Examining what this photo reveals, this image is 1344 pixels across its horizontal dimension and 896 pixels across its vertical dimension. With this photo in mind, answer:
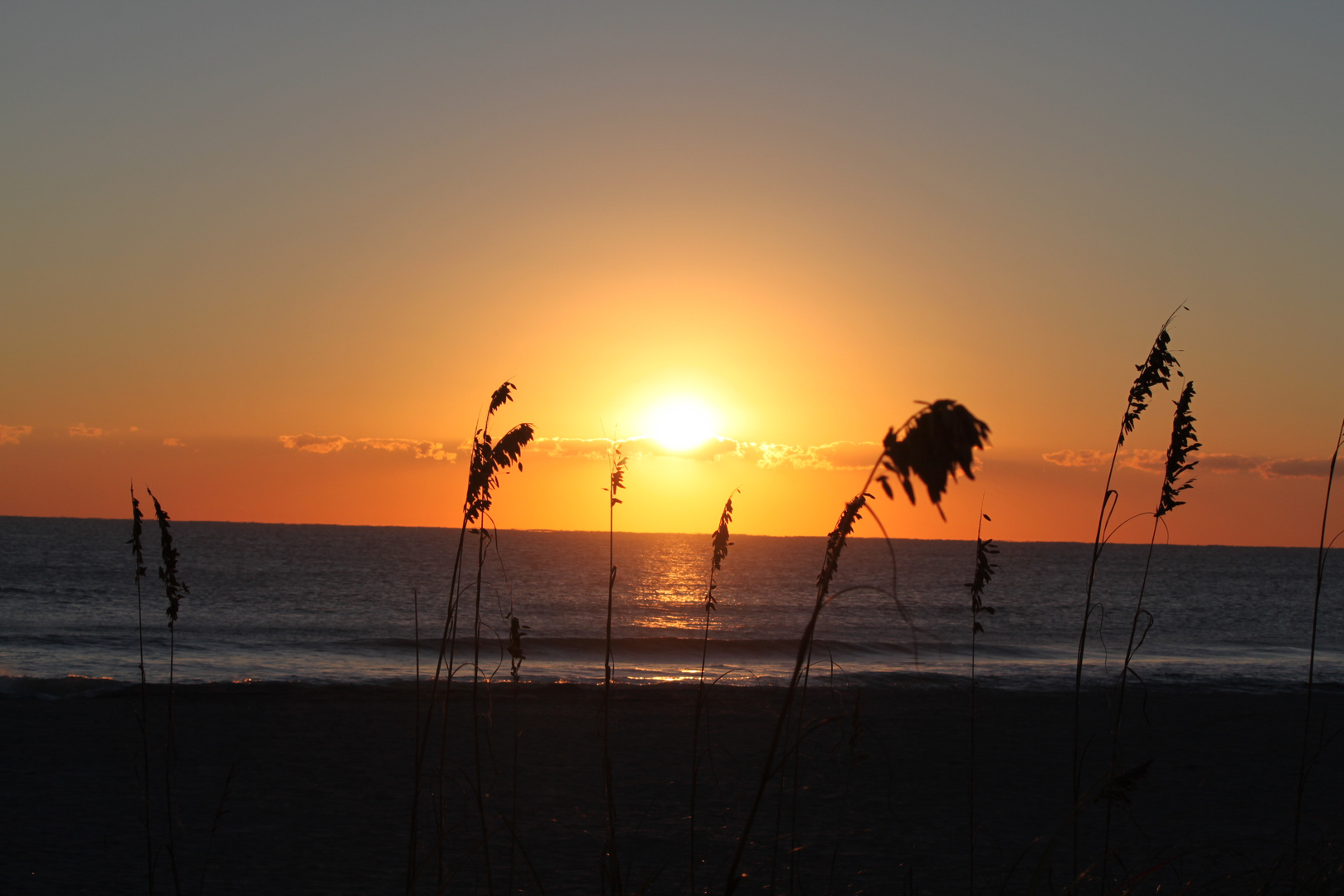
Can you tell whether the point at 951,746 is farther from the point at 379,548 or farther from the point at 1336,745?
the point at 379,548

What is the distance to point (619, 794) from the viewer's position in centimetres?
1113

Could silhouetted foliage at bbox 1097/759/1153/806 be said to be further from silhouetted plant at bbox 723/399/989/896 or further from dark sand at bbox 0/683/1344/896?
silhouetted plant at bbox 723/399/989/896

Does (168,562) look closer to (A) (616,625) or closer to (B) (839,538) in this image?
(B) (839,538)

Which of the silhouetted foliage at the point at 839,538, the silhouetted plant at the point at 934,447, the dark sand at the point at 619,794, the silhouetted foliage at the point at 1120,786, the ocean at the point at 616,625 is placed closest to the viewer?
the silhouetted plant at the point at 934,447

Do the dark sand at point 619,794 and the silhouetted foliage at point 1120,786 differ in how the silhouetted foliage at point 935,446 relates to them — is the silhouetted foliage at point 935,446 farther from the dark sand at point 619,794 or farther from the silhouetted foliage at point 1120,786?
the dark sand at point 619,794

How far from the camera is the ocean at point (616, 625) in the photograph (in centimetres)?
2372

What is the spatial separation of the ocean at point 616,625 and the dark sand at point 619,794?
1.68m

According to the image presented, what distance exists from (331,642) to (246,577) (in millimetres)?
38080

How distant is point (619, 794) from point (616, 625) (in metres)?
30.7

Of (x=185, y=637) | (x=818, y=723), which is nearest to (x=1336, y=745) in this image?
(x=818, y=723)

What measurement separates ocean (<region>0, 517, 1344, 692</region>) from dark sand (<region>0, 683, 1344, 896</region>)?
1.68m

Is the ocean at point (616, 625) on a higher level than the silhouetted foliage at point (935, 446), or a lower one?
lower

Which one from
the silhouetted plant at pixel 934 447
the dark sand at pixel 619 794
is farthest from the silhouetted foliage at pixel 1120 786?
the silhouetted plant at pixel 934 447

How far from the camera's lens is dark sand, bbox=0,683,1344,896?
775 cm
